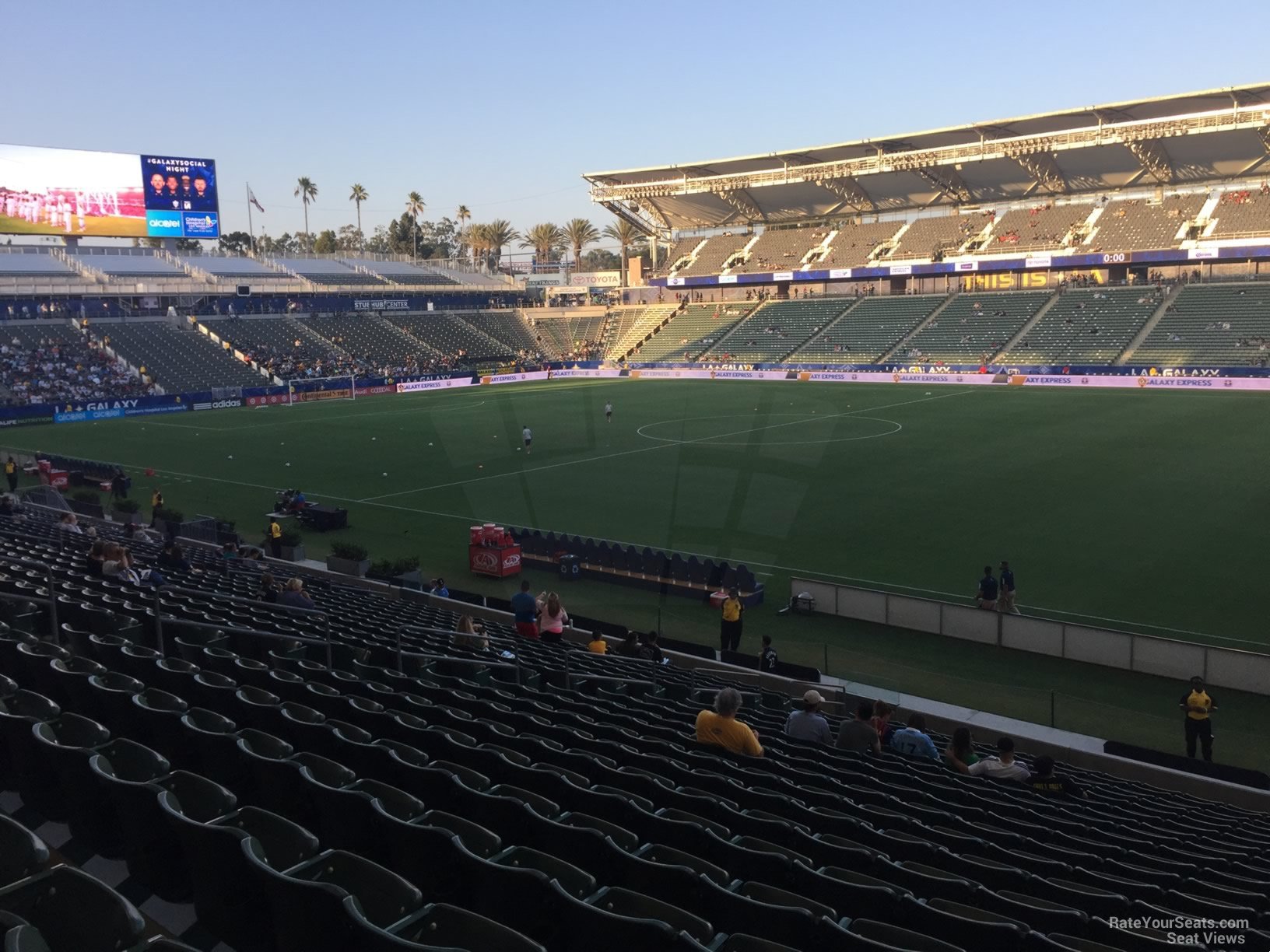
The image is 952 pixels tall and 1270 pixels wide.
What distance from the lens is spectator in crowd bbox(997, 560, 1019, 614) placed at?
Answer: 2030 cm

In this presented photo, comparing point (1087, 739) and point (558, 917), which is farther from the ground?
point (558, 917)

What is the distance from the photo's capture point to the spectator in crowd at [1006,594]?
2030 cm

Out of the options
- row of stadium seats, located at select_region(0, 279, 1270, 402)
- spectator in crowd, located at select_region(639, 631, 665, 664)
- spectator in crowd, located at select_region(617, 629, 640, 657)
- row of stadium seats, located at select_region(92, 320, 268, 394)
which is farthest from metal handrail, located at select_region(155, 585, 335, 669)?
row of stadium seats, located at select_region(92, 320, 268, 394)

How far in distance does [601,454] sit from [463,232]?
5282 inches

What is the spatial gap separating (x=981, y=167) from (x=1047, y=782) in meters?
83.4

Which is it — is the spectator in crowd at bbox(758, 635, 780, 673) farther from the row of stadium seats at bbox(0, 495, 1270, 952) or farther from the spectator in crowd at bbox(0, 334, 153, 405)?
the spectator in crowd at bbox(0, 334, 153, 405)

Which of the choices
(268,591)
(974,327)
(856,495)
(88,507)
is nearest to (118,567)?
(268,591)

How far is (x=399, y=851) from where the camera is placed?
4895 mm

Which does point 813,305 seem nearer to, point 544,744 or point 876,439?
point 876,439

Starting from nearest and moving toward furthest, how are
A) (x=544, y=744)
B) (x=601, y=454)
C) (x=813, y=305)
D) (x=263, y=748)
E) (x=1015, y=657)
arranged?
(x=263, y=748) < (x=544, y=744) < (x=1015, y=657) < (x=601, y=454) < (x=813, y=305)

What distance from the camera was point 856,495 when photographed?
33.6 m

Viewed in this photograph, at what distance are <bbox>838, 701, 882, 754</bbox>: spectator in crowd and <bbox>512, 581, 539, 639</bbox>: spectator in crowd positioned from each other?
6875 millimetres

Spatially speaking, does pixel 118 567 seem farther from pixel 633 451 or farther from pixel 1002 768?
pixel 633 451

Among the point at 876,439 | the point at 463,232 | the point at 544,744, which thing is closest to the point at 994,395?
the point at 876,439
